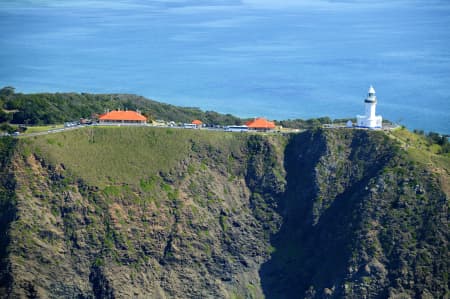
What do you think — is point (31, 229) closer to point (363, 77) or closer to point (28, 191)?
point (28, 191)

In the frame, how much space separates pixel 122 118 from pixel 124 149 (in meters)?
4.59

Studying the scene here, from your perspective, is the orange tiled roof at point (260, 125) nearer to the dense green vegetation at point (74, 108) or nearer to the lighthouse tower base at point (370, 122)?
the dense green vegetation at point (74, 108)

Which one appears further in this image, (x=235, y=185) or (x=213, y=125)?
(x=213, y=125)

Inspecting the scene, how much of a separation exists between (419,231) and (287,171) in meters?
13.7

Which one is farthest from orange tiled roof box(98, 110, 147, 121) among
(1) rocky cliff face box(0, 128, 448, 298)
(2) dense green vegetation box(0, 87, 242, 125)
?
(2) dense green vegetation box(0, 87, 242, 125)

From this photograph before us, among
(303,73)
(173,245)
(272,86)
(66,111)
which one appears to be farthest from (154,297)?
(303,73)

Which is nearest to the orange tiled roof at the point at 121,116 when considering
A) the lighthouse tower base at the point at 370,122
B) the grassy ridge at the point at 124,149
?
the grassy ridge at the point at 124,149

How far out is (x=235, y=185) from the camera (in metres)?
77.8

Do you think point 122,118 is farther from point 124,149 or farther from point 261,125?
point 261,125

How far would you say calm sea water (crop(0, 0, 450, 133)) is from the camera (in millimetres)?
123188

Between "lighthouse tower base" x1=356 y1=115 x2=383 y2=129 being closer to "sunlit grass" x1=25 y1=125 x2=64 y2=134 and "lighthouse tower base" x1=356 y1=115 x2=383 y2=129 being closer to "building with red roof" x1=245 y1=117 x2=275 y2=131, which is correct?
"building with red roof" x1=245 y1=117 x2=275 y2=131

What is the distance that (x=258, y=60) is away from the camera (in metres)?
150

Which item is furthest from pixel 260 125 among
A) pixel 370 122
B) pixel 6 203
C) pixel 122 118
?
pixel 6 203

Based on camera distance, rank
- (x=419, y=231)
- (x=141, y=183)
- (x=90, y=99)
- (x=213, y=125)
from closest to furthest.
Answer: (x=419, y=231)
(x=141, y=183)
(x=213, y=125)
(x=90, y=99)
